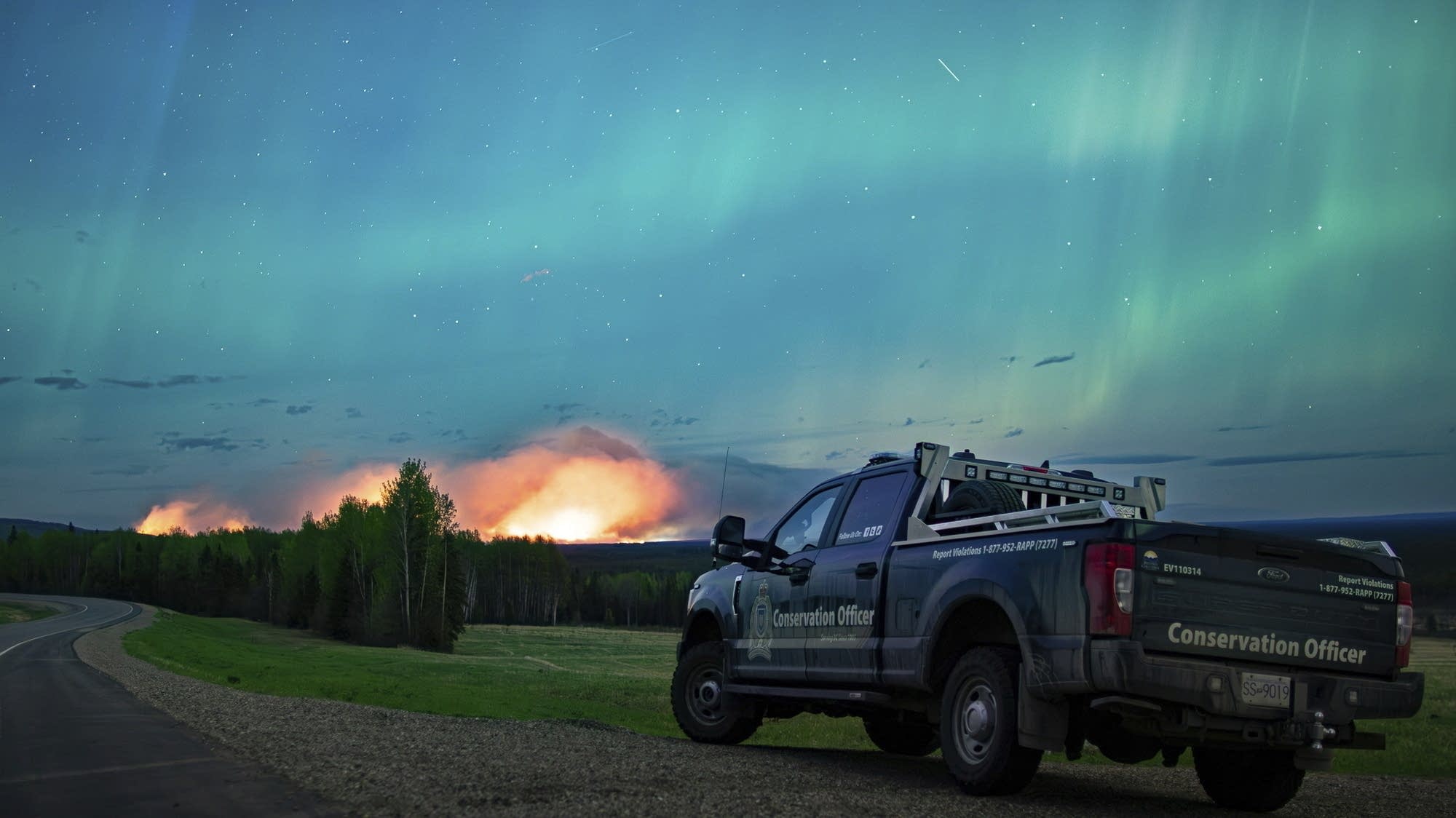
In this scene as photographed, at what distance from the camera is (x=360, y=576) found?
99438mm

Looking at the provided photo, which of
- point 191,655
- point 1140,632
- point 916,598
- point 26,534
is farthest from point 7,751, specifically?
point 26,534

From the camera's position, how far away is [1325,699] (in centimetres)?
776

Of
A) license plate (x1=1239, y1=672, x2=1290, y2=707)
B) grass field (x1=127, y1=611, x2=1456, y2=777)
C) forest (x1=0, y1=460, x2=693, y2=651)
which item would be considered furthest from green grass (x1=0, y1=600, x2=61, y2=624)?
license plate (x1=1239, y1=672, x2=1290, y2=707)

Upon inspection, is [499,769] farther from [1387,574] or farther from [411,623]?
[411,623]

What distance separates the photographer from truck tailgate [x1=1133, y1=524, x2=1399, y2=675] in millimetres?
7441

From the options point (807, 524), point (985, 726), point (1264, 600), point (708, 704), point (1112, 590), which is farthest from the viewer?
point (708, 704)

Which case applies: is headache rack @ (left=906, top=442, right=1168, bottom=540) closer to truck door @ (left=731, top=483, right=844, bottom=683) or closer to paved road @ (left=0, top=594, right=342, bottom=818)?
truck door @ (left=731, top=483, right=844, bottom=683)

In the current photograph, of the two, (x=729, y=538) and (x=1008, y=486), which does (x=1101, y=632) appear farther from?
(x=729, y=538)

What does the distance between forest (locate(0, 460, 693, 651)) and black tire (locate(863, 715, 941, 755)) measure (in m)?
77.9

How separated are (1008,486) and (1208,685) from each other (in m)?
3.31

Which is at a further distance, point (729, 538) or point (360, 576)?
point (360, 576)

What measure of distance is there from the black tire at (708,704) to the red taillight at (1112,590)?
18.0 feet

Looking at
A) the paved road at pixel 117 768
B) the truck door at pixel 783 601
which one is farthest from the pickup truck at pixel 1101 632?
the paved road at pixel 117 768

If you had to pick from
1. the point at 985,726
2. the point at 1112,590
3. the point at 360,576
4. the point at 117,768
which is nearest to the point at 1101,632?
the point at 1112,590
